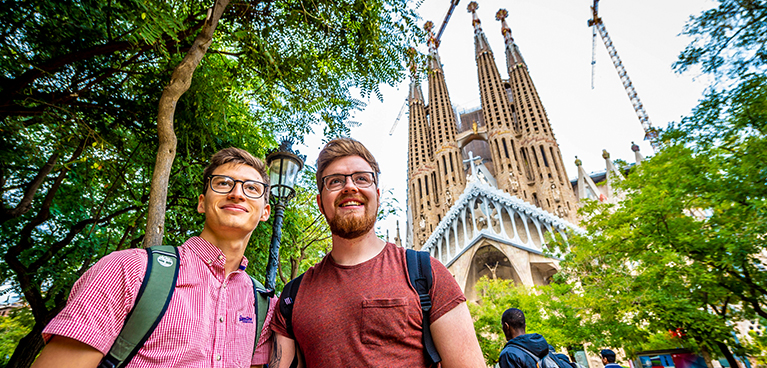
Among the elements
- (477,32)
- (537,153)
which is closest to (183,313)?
(537,153)

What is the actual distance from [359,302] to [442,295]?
356 millimetres

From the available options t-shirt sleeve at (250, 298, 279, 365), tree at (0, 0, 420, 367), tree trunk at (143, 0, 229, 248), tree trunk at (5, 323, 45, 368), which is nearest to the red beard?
t-shirt sleeve at (250, 298, 279, 365)

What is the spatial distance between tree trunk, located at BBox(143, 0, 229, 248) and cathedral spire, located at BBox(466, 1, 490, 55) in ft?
175

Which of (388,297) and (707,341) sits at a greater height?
(388,297)

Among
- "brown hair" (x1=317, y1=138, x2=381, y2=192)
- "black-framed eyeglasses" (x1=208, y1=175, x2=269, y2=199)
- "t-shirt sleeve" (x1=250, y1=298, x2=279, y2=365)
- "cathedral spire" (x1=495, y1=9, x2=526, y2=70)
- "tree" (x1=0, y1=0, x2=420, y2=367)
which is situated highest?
"cathedral spire" (x1=495, y1=9, x2=526, y2=70)

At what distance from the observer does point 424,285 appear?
1.58m

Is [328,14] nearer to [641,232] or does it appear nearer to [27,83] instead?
[27,83]

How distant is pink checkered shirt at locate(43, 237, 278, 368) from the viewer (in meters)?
1.25

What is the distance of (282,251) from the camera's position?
829 centimetres

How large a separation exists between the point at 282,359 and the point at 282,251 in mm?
6859

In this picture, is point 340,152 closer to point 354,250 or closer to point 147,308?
point 354,250

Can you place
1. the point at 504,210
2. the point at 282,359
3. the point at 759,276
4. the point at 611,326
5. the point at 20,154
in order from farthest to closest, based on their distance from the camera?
1. the point at 504,210
2. the point at 611,326
3. the point at 759,276
4. the point at 20,154
5. the point at 282,359

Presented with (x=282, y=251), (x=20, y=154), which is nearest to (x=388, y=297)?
(x=20, y=154)

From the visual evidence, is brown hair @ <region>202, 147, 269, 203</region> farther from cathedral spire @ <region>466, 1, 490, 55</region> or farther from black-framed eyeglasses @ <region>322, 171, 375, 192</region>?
cathedral spire @ <region>466, 1, 490, 55</region>
